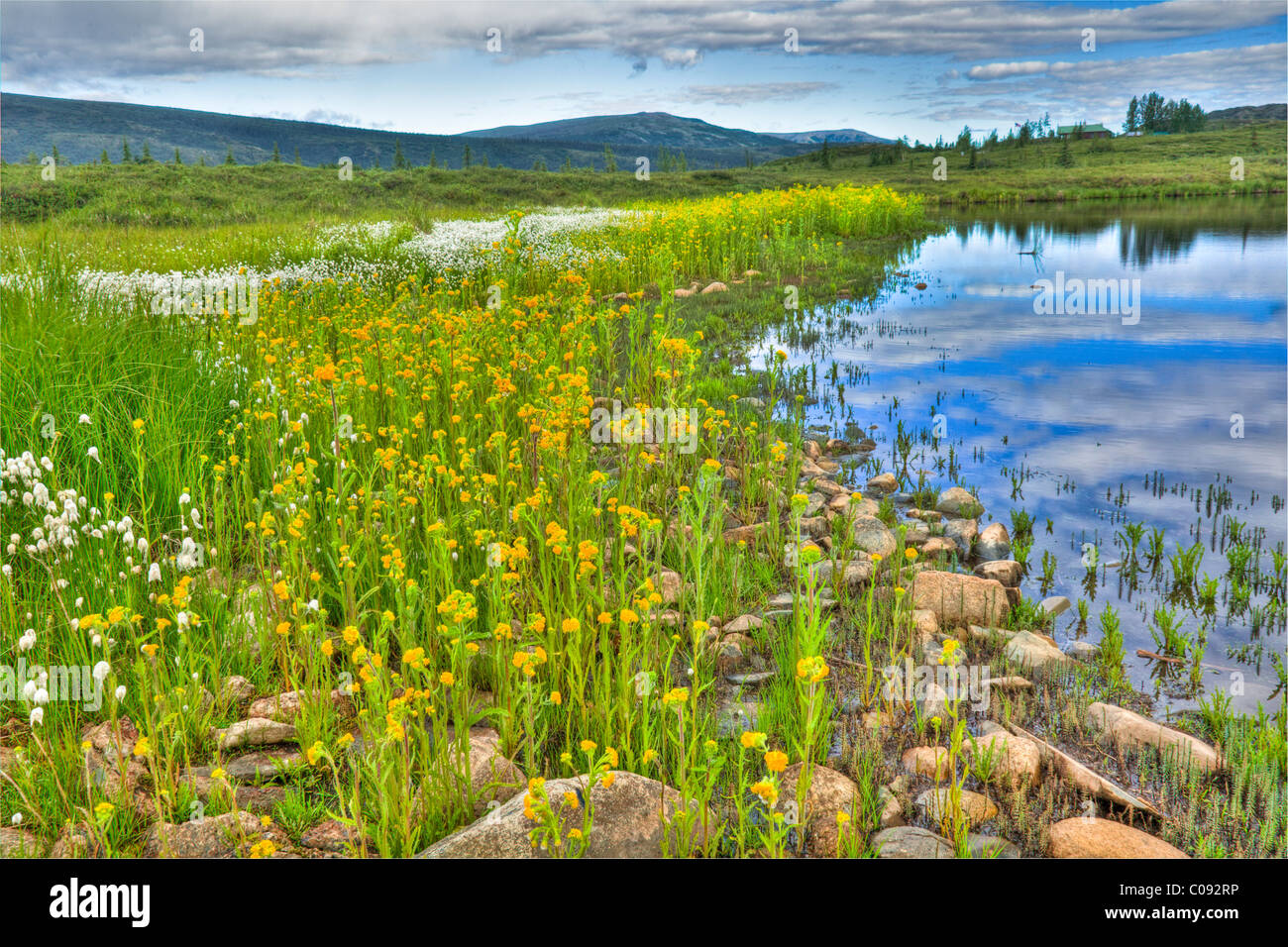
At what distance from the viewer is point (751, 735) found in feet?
7.73

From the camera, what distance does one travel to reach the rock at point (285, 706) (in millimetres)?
3471

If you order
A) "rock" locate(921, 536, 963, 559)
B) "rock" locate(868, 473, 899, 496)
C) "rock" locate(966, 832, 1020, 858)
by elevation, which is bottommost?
"rock" locate(966, 832, 1020, 858)

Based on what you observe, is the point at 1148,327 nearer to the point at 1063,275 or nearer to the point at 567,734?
the point at 1063,275

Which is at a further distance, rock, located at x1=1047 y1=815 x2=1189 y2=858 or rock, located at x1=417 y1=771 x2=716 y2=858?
rock, located at x1=1047 y1=815 x2=1189 y2=858

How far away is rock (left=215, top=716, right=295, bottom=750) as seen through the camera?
3293 mm

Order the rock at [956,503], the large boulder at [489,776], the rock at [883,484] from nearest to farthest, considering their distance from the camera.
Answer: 1. the large boulder at [489,776]
2. the rock at [956,503]
3. the rock at [883,484]

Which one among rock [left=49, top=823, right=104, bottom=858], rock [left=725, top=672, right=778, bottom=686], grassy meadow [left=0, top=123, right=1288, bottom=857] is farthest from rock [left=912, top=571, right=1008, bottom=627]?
rock [left=49, top=823, right=104, bottom=858]

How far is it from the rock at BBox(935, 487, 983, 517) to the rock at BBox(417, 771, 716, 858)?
447 centimetres

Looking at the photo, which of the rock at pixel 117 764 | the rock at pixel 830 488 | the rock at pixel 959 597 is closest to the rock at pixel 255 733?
the rock at pixel 117 764

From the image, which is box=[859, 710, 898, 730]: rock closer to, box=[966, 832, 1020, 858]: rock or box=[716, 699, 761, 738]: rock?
box=[716, 699, 761, 738]: rock

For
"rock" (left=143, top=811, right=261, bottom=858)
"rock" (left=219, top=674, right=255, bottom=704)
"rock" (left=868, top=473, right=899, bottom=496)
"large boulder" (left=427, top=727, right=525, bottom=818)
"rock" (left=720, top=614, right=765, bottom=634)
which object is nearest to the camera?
"rock" (left=143, top=811, right=261, bottom=858)

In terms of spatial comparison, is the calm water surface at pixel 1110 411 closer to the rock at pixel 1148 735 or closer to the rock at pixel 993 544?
the rock at pixel 993 544

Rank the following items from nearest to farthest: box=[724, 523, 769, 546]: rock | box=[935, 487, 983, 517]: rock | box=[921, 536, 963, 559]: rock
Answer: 1. box=[724, 523, 769, 546]: rock
2. box=[921, 536, 963, 559]: rock
3. box=[935, 487, 983, 517]: rock

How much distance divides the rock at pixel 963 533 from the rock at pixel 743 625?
2.19 metres
